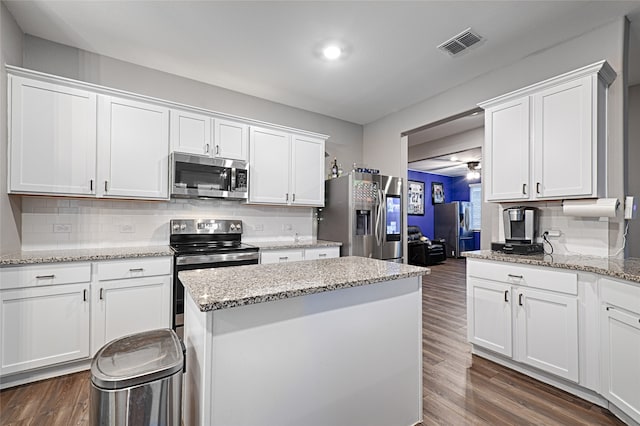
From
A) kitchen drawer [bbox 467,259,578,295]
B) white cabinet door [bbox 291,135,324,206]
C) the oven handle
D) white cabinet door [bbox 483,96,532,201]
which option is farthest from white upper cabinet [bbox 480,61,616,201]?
the oven handle

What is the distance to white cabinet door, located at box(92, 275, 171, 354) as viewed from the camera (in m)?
2.31

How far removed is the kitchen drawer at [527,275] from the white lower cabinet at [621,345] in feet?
0.59

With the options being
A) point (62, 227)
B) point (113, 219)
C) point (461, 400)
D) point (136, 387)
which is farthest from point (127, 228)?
point (461, 400)

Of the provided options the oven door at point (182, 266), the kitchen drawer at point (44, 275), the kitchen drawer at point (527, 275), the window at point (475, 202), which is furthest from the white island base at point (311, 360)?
the window at point (475, 202)

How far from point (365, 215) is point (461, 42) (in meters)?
2.09

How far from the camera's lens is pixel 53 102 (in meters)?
2.42

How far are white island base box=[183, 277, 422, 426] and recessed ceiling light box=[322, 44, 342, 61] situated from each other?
7.37 ft

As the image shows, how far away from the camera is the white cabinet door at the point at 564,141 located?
7.18 feet

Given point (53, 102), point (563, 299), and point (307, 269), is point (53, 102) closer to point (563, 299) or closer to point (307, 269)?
point (307, 269)

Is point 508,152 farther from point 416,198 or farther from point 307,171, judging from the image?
point 416,198

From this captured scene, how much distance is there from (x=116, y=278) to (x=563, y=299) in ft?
11.4

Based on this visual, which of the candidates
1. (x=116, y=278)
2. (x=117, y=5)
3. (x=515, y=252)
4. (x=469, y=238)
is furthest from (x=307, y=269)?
(x=469, y=238)

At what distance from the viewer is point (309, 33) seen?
2.50 meters

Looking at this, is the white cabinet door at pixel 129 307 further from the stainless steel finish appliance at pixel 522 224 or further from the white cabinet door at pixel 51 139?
the stainless steel finish appliance at pixel 522 224
